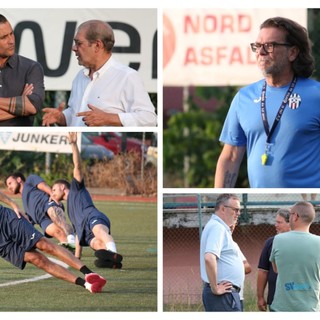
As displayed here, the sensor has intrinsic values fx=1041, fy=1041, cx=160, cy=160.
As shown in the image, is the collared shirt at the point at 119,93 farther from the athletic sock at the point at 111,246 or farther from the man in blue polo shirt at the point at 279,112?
the athletic sock at the point at 111,246

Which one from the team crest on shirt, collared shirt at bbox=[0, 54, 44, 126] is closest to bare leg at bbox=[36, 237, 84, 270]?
collared shirt at bbox=[0, 54, 44, 126]

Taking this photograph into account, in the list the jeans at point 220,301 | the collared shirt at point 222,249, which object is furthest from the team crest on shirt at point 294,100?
the jeans at point 220,301

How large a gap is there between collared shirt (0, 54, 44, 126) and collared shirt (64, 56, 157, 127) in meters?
0.24

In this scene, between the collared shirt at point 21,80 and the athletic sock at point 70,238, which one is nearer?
the collared shirt at point 21,80

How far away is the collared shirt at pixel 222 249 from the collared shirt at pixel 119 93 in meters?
0.74

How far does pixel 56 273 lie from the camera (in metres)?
6.61

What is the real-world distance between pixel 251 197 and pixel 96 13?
58.7 inches

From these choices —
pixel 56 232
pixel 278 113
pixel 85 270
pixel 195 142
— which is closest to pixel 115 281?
pixel 85 270

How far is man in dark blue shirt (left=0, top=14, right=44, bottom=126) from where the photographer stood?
21.2 ft

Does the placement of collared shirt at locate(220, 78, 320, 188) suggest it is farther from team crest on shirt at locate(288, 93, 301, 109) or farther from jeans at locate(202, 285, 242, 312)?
jeans at locate(202, 285, 242, 312)

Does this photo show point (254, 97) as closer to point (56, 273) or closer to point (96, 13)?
point (96, 13)

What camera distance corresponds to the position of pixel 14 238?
6.63 m

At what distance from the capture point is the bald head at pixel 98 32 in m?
6.45
